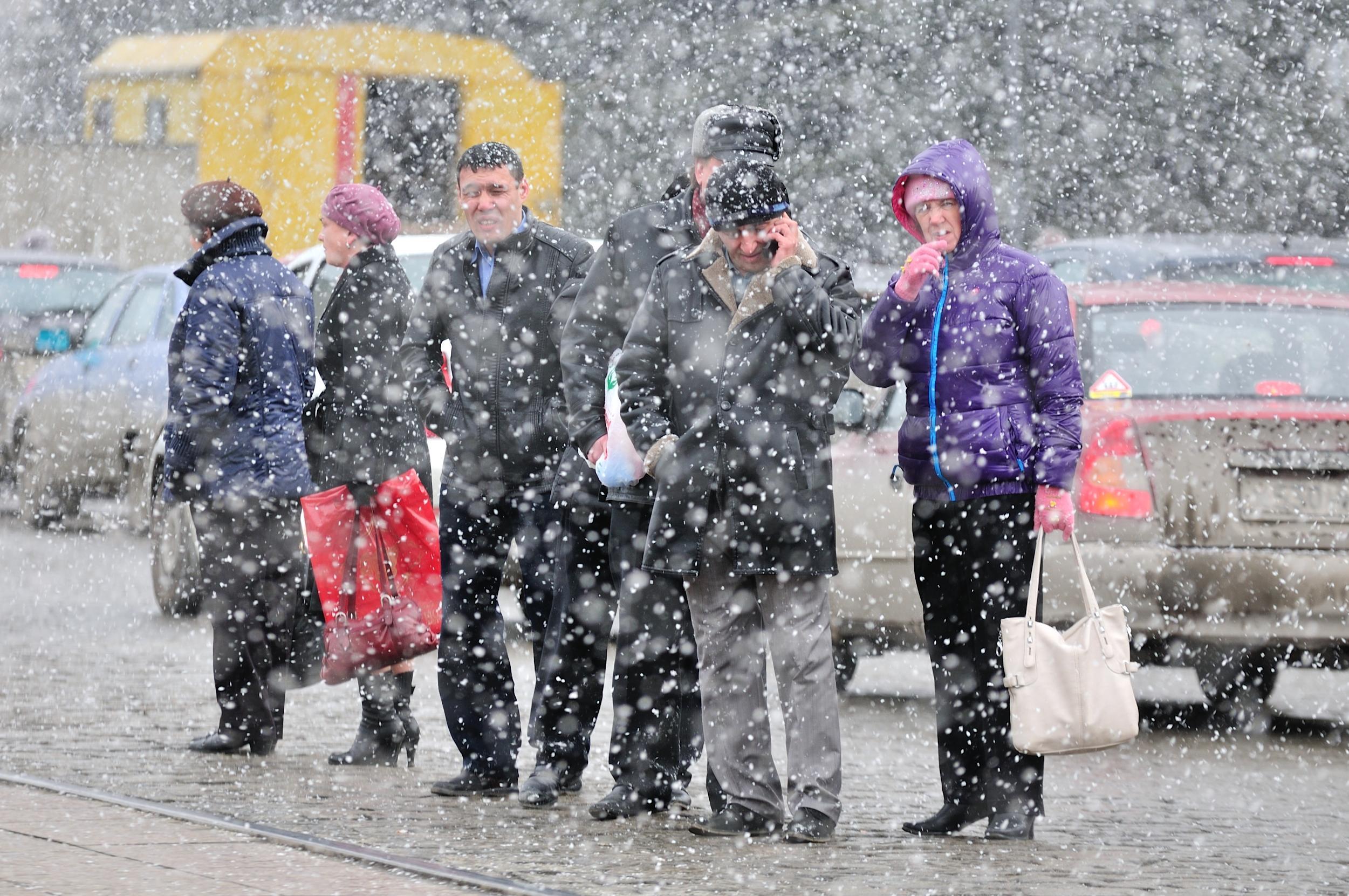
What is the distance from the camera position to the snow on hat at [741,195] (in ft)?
19.6

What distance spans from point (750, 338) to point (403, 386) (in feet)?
5.33

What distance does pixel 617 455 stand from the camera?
20.4ft

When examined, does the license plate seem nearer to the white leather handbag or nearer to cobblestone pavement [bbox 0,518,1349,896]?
cobblestone pavement [bbox 0,518,1349,896]

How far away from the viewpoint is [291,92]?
94.7ft

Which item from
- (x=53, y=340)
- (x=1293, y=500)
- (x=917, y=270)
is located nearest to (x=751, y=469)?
(x=917, y=270)

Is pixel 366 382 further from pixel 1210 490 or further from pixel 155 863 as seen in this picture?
pixel 1210 490

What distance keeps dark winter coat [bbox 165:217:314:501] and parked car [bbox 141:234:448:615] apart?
124 inches

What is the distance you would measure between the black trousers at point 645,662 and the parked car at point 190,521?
178 inches

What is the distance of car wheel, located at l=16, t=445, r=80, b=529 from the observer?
1625 cm

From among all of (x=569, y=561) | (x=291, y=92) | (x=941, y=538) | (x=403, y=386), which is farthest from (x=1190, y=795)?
(x=291, y=92)

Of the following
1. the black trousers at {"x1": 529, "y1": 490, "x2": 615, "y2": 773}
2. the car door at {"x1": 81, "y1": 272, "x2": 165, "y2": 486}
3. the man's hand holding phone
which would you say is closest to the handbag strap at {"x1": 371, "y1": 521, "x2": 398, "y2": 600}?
the black trousers at {"x1": 529, "y1": 490, "x2": 615, "y2": 773}

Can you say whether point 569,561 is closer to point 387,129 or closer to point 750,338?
point 750,338

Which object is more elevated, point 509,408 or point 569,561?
point 509,408

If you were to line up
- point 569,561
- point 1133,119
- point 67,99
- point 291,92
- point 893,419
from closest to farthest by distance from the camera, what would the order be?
point 569,561 < point 893,419 < point 291,92 < point 1133,119 < point 67,99
